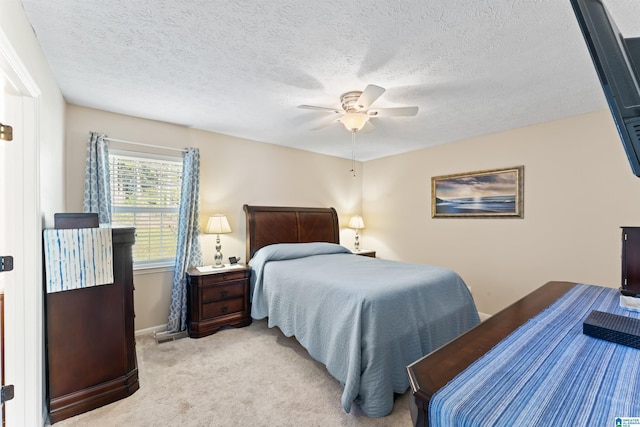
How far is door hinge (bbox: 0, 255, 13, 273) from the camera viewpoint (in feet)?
4.98

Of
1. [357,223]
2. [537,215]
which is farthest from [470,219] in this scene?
[357,223]

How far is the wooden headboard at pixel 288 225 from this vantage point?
12.7 ft

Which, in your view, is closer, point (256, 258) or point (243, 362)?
point (243, 362)

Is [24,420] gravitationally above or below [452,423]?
below

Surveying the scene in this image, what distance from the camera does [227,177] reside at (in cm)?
378

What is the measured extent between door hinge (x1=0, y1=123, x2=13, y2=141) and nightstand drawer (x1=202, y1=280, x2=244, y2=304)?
2.05 m

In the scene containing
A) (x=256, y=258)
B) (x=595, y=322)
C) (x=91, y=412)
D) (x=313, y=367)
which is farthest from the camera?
(x=256, y=258)

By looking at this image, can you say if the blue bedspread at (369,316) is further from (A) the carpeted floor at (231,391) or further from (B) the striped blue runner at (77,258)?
(B) the striped blue runner at (77,258)

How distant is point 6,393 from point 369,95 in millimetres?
2872

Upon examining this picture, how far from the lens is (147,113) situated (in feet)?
9.84

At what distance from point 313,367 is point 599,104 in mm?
3594

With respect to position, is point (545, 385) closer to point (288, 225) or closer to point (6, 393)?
point (6, 393)

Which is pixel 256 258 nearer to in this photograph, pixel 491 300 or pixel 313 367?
pixel 313 367

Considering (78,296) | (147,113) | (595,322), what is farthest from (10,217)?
(595,322)
